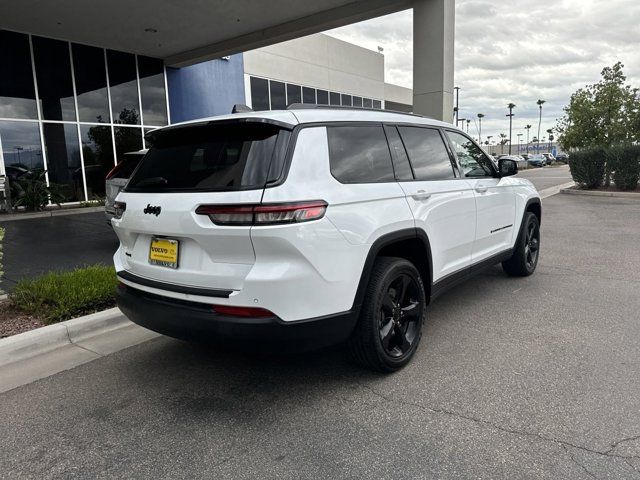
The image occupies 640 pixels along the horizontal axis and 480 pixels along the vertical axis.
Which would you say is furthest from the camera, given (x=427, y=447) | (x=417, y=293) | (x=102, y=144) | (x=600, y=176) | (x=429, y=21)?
(x=600, y=176)

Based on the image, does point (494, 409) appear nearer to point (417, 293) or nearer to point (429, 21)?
point (417, 293)

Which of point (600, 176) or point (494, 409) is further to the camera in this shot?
point (600, 176)

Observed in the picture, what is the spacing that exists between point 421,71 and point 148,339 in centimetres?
994

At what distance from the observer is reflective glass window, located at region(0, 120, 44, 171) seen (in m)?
13.8

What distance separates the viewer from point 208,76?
744 inches

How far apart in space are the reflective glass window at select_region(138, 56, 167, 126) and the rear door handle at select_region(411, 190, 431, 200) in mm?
15636

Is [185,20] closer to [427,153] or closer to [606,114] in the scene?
[427,153]

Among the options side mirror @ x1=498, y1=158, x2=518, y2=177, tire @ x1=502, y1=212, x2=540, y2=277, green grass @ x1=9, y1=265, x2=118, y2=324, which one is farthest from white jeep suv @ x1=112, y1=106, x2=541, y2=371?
tire @ x1=502, y1=212, x2=540, y2=277

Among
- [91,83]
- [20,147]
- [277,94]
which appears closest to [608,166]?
[277,94]

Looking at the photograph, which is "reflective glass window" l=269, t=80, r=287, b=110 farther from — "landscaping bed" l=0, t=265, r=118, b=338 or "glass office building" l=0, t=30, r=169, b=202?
"landscaping bed" l=0, t=265, r=118, b=338

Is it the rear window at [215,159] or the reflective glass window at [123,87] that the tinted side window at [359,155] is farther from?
the reflective glass window at [123,87]

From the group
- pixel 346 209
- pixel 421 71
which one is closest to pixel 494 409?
pixel 346 209

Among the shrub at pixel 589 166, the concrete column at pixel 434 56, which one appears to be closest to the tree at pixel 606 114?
the shrub at pixel 589 166

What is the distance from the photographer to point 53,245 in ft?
28.5
